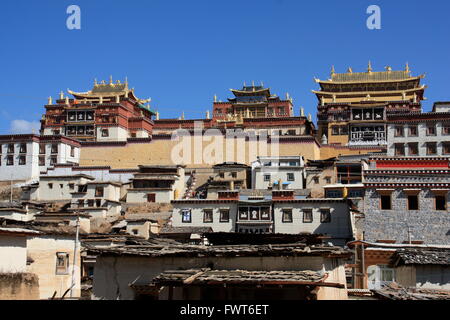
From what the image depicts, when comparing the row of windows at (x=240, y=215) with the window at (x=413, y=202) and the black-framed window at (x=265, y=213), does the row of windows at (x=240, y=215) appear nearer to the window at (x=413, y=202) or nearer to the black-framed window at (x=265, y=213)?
the black-framed window at (x=265, y=213)

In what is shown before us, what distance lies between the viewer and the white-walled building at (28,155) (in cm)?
6353

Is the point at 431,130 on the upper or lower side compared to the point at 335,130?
lower

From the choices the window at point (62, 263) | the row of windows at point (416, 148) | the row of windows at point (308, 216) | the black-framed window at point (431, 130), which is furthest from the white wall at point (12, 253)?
the black-framed window at point (431, 130)

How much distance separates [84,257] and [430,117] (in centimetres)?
4328

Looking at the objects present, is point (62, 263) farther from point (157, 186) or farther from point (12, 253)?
point (157, 186)

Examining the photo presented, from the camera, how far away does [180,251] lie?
15.7 metres

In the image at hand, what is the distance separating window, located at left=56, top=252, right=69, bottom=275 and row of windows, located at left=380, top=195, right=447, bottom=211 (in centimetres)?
2326

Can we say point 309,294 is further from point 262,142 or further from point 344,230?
point 262,142

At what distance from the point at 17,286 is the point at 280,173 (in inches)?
1556

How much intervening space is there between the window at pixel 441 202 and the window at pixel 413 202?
50.5 inches

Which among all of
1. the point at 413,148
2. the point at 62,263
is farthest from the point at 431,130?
the point at 62,263

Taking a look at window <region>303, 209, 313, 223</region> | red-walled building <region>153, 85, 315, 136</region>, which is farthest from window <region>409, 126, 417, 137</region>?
window <region>303, 209, 313, 223</region>

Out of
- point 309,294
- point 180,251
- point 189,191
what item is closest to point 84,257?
point 180,251

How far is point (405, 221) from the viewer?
40.8 meters
